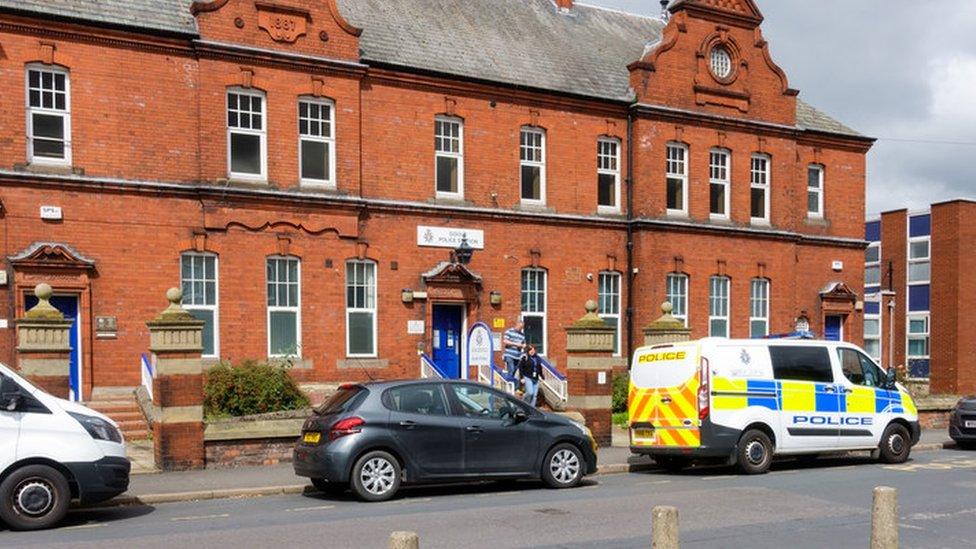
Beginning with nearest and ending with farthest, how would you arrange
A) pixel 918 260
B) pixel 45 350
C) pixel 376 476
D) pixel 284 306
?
pixel 376 476 → pixel 45 350 → pixel 284 306 → pixel 918 260

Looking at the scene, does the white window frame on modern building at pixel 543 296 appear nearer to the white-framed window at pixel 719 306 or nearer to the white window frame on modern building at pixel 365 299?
the white window frame on modern building at pixel 365 299

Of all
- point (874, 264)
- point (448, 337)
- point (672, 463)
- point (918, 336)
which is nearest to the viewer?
point (672, 463)

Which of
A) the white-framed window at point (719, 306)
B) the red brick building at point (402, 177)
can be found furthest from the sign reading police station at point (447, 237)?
the white-framed window at point (719, 306)

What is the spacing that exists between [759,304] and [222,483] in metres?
19.7

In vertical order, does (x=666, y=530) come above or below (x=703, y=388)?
above

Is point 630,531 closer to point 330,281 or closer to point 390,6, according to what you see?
point 330,281

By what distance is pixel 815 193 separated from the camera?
1234 inches

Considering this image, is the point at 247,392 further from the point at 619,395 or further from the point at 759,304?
the point at 759,304

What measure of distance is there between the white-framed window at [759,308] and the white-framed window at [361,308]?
1193cm

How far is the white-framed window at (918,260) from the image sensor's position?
4484cm

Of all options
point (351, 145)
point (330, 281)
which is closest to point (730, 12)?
point (351, 145)

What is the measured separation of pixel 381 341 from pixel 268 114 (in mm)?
5776

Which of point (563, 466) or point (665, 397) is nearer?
point (563, 466)

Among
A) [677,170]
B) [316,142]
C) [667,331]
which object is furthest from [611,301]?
[316,142]
